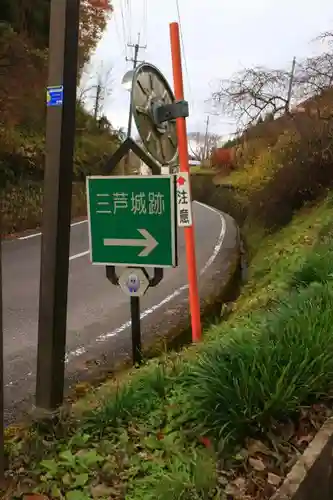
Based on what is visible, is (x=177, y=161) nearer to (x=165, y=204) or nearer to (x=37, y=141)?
(x=165, y=204)

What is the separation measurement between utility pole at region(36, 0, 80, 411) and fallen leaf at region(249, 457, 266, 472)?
1.22 meters

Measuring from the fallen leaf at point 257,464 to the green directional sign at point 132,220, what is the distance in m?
2.07

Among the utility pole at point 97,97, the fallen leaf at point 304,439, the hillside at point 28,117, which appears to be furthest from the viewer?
the utility pole at point 97,97

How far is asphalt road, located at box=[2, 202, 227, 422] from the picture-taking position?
18.6ft

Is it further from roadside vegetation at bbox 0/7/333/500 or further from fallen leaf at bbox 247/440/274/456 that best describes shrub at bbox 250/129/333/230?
fallen leaf at bbox 247/440/274/456

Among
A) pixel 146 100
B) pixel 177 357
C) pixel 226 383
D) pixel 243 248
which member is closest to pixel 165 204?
pixel 146 100

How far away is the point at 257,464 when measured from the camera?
2.77m

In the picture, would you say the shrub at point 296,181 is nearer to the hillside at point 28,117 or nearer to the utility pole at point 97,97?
the hillside at point 28,117

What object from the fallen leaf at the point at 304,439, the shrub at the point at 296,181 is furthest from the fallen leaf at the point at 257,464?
the shrub at the point at 296,181

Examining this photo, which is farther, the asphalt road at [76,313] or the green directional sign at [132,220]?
the asphalt road at [76,313]

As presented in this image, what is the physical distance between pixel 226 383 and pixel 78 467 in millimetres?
900

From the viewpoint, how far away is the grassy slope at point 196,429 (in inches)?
106

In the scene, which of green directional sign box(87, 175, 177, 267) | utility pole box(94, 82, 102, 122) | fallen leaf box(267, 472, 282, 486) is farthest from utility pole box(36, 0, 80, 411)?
utility pole box(94, 82, 102, 122)

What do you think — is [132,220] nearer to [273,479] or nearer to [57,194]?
[57,194]
